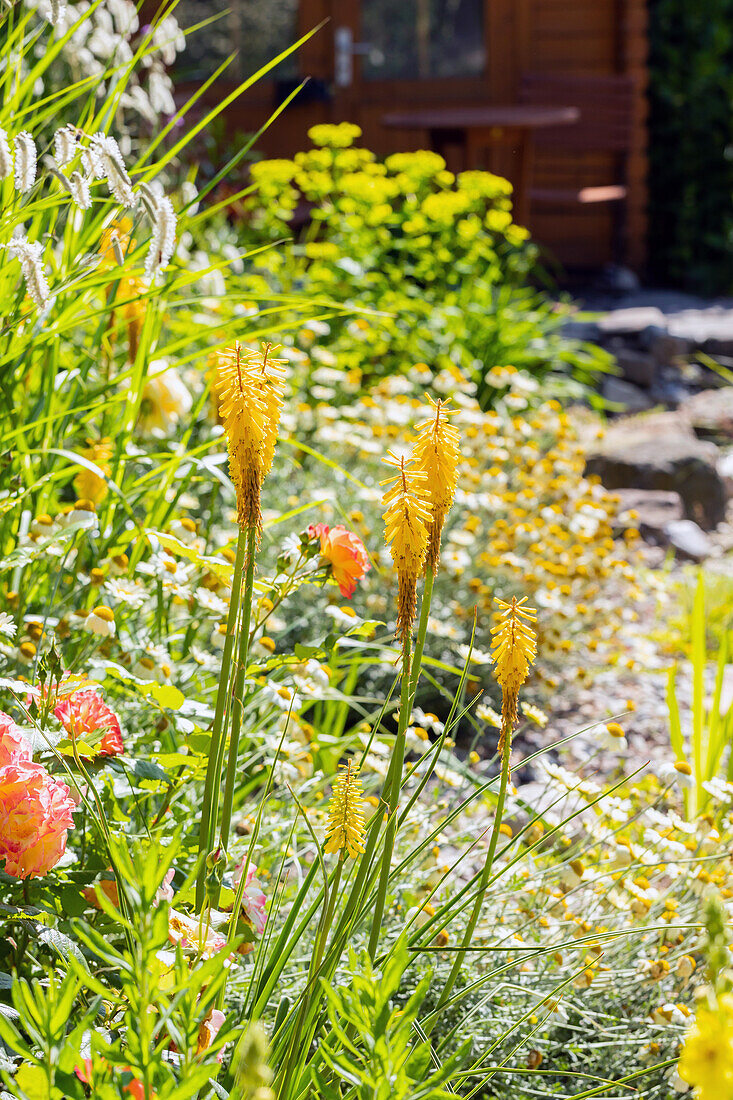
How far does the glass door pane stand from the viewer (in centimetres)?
907

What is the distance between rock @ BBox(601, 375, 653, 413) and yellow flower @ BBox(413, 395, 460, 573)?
5.16 m

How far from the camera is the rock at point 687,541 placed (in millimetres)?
4191

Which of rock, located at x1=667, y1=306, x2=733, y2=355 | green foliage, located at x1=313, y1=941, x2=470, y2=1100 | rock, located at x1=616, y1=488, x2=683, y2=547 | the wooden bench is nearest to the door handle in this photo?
the wooden bench

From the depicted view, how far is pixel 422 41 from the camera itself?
9.19 meters

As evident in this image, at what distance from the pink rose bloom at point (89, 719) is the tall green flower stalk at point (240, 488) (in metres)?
0.15

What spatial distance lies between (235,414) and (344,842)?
0.36m

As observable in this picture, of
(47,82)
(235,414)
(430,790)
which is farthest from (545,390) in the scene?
(235,414)

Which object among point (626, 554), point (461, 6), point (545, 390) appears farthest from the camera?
point (461, 6)

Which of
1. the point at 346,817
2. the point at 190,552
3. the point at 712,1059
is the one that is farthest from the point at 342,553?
the point at 712,1059

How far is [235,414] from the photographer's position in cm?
89

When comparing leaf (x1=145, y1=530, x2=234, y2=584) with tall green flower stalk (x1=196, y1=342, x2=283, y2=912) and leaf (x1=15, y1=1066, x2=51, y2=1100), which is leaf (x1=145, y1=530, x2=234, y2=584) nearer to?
tall green flower stalk (x1=196, y1=342, x2=283, y2=912)

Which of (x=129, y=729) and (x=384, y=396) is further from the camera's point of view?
(x=384, y=396)

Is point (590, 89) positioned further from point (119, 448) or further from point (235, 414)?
point (235, 414)

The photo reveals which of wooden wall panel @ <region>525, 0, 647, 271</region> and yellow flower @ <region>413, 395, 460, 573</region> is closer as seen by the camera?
yellow flower @ <region>413, 395, 460, 573</region>
